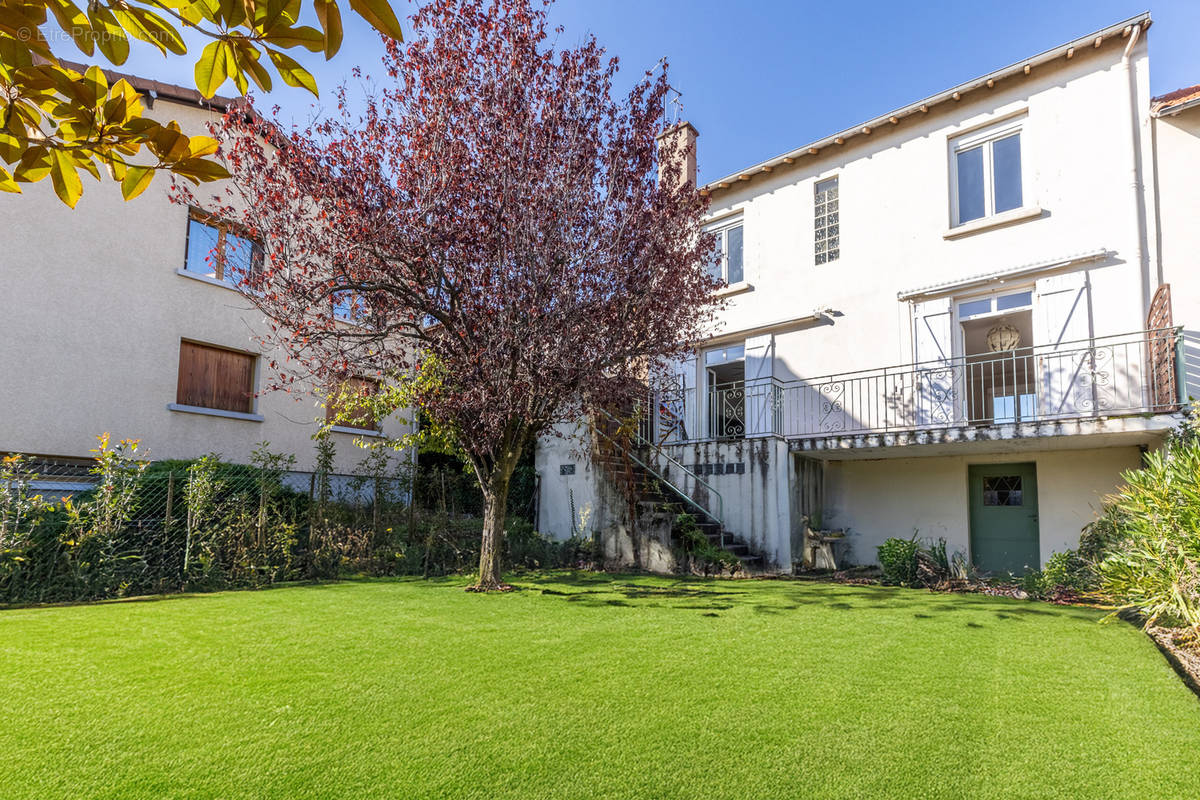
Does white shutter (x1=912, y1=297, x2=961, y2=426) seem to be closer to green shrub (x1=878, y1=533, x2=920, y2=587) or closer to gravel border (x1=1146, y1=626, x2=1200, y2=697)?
green shrub (x1=878, y1=533, x2=920, y2=587)

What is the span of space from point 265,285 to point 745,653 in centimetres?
588

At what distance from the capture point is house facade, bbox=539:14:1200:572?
865cm

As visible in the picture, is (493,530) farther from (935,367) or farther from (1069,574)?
(935,367)

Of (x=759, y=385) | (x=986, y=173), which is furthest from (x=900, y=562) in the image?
(x=986, y=173)

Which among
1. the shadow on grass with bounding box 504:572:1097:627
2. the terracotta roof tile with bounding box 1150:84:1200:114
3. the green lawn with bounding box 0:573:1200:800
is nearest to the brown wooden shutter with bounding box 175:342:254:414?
the green lawn with bounding box 0:573:1200:800

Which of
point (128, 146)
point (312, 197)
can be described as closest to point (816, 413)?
point (312, 197)

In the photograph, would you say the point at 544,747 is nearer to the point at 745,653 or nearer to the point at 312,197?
the point at 745,653

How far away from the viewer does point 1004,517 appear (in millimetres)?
9867

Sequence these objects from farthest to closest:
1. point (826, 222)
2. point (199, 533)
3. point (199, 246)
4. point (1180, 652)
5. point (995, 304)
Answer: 1. point (826, 222)
2. point (199, 246)
3. point (995, 304)
4. point (199, 533)
5. point (1180, 652)

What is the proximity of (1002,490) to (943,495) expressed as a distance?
788 millimetres

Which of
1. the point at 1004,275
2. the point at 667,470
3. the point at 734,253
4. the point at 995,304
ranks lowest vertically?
the point at 667,470

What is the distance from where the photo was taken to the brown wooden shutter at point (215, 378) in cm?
1155

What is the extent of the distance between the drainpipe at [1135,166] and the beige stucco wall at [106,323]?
37.5 ft

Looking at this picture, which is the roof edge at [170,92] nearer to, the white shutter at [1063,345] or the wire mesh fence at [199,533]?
the wire mesh fence at [199,533]
